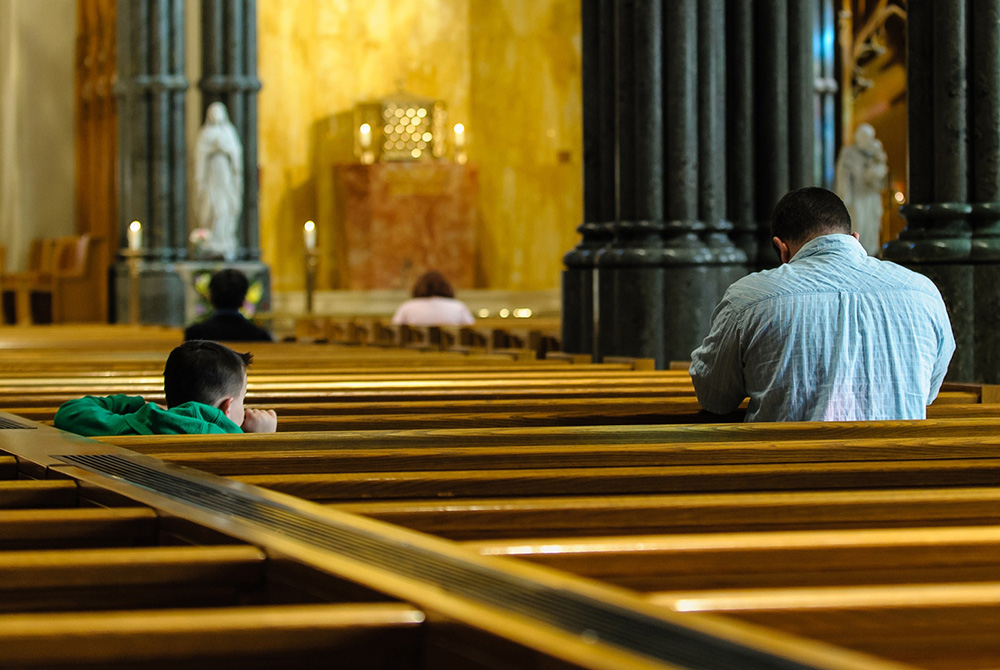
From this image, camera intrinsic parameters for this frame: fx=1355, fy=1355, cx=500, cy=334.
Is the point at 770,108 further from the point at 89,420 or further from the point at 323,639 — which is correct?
the point at 323,639

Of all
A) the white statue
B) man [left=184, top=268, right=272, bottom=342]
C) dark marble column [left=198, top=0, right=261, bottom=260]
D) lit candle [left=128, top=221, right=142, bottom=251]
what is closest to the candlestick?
dark marble column [left=198, top=0, right=261, bottom=260]

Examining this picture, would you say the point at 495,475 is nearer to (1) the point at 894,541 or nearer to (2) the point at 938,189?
(1) the point at 894,541

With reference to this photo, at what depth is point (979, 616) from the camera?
1175mm

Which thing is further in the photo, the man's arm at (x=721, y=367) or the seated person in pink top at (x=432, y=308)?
the seated person in pink top at (x=432, y=308)

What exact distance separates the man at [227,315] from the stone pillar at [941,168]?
3.80 m

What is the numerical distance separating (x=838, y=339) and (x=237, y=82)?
41.7ft

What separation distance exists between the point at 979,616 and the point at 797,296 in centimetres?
189

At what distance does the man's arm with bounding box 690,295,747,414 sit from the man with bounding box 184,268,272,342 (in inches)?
Answer: 170

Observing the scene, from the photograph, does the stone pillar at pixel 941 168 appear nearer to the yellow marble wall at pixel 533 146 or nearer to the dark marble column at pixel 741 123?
the dark marble column at pixel 741 123

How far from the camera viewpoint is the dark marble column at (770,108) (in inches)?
279

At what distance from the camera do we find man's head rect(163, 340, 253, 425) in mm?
2871

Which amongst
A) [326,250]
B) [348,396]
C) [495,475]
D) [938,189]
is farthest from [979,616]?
[326,250]

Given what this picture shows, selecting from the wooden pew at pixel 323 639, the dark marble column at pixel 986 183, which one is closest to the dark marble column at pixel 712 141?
the dark marble column at pixel 986 183

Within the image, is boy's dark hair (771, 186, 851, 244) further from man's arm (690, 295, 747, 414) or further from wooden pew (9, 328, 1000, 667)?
wooden pew (9, 328, 1000, 667)
